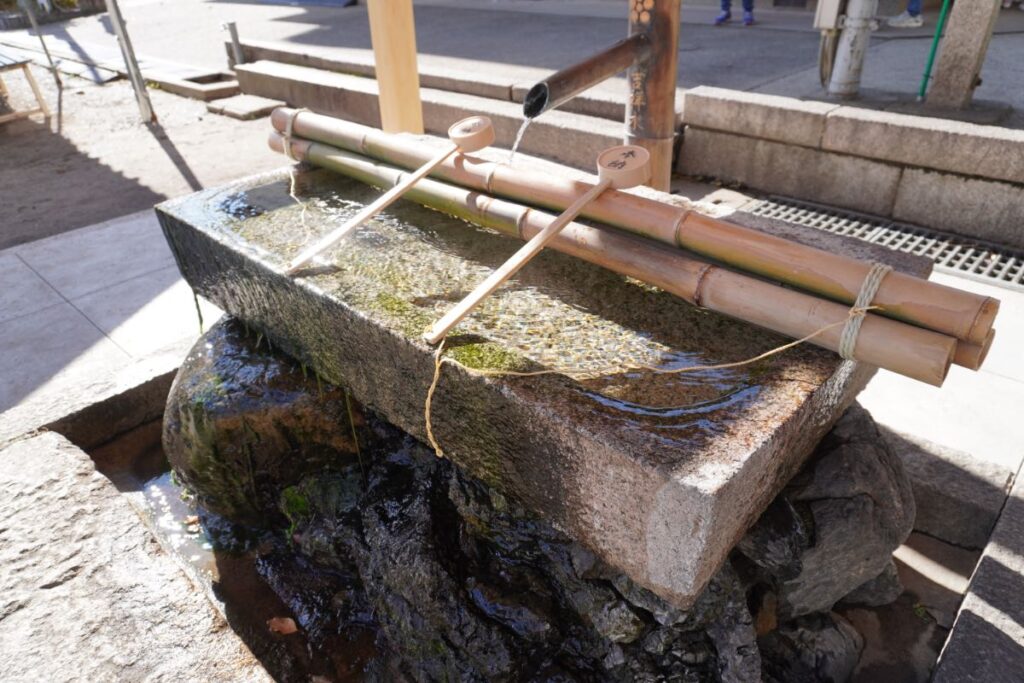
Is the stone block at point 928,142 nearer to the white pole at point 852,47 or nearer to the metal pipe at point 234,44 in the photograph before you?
the white pole at point 852,47

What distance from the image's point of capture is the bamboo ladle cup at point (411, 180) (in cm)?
234

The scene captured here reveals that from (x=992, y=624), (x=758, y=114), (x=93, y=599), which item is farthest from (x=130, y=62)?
(x=992, y=624)

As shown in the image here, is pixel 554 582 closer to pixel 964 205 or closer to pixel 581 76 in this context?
pixel 581 76

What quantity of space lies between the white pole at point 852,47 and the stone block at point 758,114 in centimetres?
31

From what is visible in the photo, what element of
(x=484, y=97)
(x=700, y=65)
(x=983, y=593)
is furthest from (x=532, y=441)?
(x=700, y=65)

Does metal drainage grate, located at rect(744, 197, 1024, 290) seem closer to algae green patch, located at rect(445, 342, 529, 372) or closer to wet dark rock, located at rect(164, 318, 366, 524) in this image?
algae green patch, located at rect(445, 342, 529, 372)

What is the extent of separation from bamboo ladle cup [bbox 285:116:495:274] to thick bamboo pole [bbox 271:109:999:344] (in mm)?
78

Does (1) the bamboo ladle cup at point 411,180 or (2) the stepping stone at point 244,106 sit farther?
(2) the stepping stone at point 244,106

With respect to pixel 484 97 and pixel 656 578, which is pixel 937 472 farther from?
pixel 484 97

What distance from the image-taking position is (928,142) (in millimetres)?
4156

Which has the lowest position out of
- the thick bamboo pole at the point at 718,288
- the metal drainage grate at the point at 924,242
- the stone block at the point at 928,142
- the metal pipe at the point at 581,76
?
the metal drainage grate at the point at 924,242

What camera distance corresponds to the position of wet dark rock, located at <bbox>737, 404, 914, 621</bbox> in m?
2.09

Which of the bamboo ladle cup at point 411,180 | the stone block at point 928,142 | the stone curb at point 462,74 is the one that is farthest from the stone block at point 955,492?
the stone curb at point 462,74

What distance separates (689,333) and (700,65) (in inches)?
228
